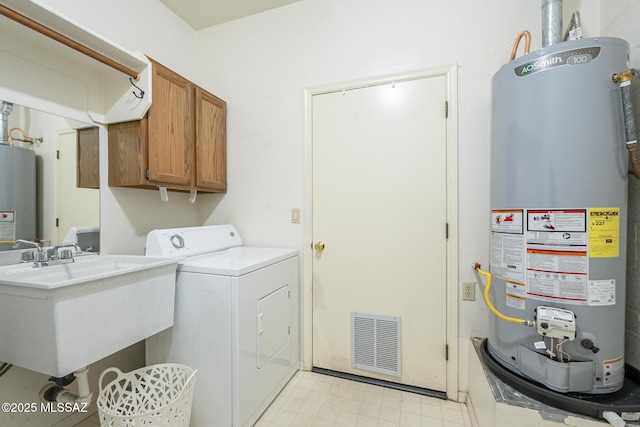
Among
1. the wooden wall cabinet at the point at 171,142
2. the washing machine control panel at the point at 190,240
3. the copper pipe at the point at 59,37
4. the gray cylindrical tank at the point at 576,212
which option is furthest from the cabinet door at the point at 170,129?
the gray cylindrical tank at the point at 576,212

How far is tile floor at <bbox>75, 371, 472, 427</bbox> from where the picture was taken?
1521 mm

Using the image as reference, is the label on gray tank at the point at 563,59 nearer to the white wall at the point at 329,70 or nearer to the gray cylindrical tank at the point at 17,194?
the white wall at the point at 329,70

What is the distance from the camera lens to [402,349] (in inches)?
71.3

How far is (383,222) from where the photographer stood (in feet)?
6.07

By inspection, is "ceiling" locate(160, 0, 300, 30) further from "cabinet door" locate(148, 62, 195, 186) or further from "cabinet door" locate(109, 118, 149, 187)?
"cabinet door" locate(109, 118, 149, 187)

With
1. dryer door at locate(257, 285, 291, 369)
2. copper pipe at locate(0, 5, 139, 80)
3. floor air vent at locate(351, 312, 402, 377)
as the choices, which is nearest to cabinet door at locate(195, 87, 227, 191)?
copper pipe at locate(0, 5, 139, 80)

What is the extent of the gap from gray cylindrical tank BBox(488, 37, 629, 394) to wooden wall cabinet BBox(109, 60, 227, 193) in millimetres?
1971

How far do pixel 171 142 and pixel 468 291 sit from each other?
2.15 metres

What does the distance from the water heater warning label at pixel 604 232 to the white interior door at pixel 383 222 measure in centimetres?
72

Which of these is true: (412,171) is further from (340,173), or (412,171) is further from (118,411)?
(118,411)

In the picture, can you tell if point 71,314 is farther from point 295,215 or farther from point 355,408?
point 355,408

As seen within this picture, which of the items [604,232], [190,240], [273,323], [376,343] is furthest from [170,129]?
[604,232]

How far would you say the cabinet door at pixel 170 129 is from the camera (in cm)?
164

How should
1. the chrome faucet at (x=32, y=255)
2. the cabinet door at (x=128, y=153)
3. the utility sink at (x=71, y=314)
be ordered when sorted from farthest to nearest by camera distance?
the cabinet door at (x=128, y=153) < the chrome faucet at (x=32, y=255) < the utility sink at (x=71, y=314)
